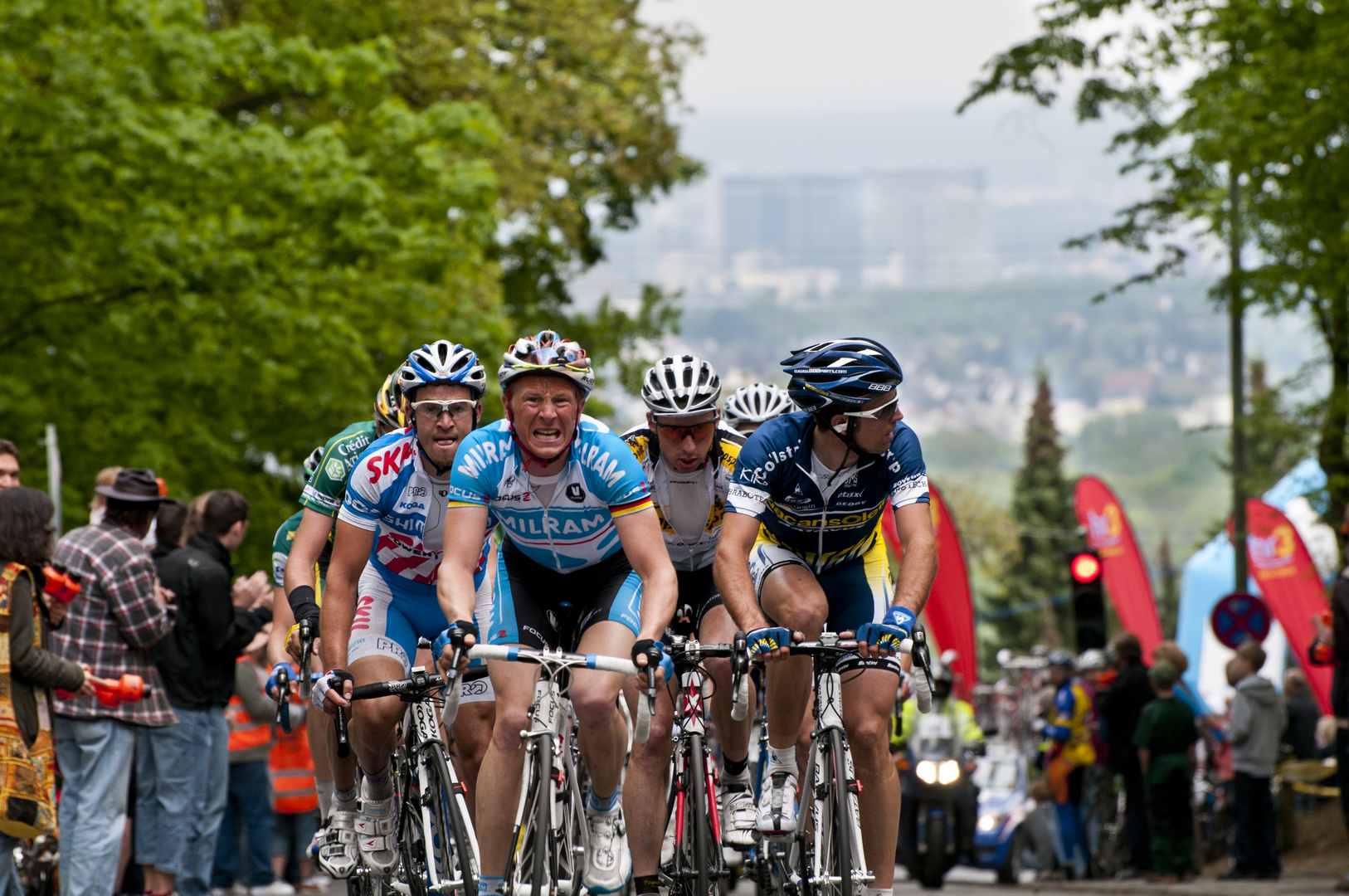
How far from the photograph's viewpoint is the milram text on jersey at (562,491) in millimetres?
7465

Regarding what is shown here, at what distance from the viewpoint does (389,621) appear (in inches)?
340

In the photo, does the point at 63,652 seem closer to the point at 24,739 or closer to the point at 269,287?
the point at 24,739

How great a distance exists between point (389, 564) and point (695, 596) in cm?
181

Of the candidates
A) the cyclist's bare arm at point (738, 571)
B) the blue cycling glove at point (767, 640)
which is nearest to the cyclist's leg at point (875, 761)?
the cyclist's bare arm at point (738, 571)

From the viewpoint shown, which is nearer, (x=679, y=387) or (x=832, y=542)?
(x=832, y=542)

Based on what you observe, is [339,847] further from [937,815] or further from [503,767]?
[937,815]

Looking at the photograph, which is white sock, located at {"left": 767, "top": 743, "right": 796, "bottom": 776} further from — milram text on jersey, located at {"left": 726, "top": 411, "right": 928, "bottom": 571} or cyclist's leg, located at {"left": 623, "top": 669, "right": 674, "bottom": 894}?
milram text on jersey, located at {"left": 726, "top": 411, "right": 928, "bottom": 571}

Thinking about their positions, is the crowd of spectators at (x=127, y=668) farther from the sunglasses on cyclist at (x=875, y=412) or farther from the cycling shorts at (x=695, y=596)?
the sunglasses on cyclist at (x=875, y=412)

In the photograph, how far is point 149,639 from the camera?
33.6ft

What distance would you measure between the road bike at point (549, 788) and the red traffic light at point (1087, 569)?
46.0 feet

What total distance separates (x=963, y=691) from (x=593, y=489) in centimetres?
1821

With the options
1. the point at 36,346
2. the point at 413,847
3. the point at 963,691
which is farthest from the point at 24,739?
the point at 963,691

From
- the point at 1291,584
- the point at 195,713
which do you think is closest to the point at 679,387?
the point at 195,713

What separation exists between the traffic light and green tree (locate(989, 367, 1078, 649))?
259 ft
